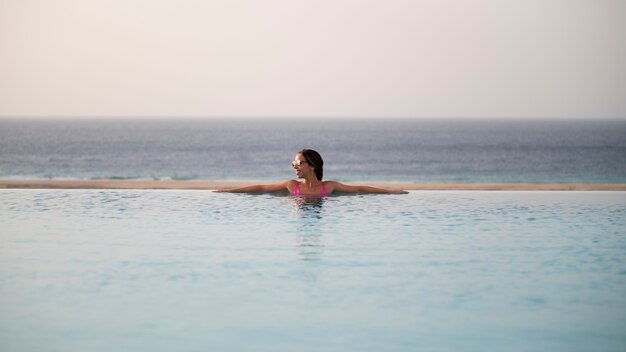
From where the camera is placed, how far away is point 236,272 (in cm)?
864

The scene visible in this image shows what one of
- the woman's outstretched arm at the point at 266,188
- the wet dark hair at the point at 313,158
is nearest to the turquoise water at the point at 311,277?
the wet dark hair at the point at 313,158

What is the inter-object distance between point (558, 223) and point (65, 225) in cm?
762

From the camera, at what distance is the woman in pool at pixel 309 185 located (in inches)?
551

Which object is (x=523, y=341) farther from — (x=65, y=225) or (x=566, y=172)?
(x=566, y=172)

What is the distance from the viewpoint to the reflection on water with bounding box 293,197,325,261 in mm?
9850

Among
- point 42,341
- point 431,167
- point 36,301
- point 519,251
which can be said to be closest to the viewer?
point 42,341

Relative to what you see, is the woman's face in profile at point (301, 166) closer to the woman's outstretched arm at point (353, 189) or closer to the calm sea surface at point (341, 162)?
the woman's outstretched arm at point (353, 189)

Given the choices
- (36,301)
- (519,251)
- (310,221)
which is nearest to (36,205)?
(310,221)

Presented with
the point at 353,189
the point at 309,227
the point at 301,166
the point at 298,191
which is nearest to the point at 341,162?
the point at 353,189

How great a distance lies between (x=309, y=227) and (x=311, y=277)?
135 inches

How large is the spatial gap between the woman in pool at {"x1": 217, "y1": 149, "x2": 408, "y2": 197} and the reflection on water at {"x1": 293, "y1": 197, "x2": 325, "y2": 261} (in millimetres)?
236

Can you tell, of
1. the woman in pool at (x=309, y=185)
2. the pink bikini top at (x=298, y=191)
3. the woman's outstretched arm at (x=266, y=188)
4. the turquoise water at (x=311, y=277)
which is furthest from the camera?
the woman's outstretched arm at (x=266, y=188)

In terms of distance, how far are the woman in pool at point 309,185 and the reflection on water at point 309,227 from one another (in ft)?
0.78

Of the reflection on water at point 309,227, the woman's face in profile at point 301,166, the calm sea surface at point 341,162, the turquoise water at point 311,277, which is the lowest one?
the calm sea surface at point 341,162
